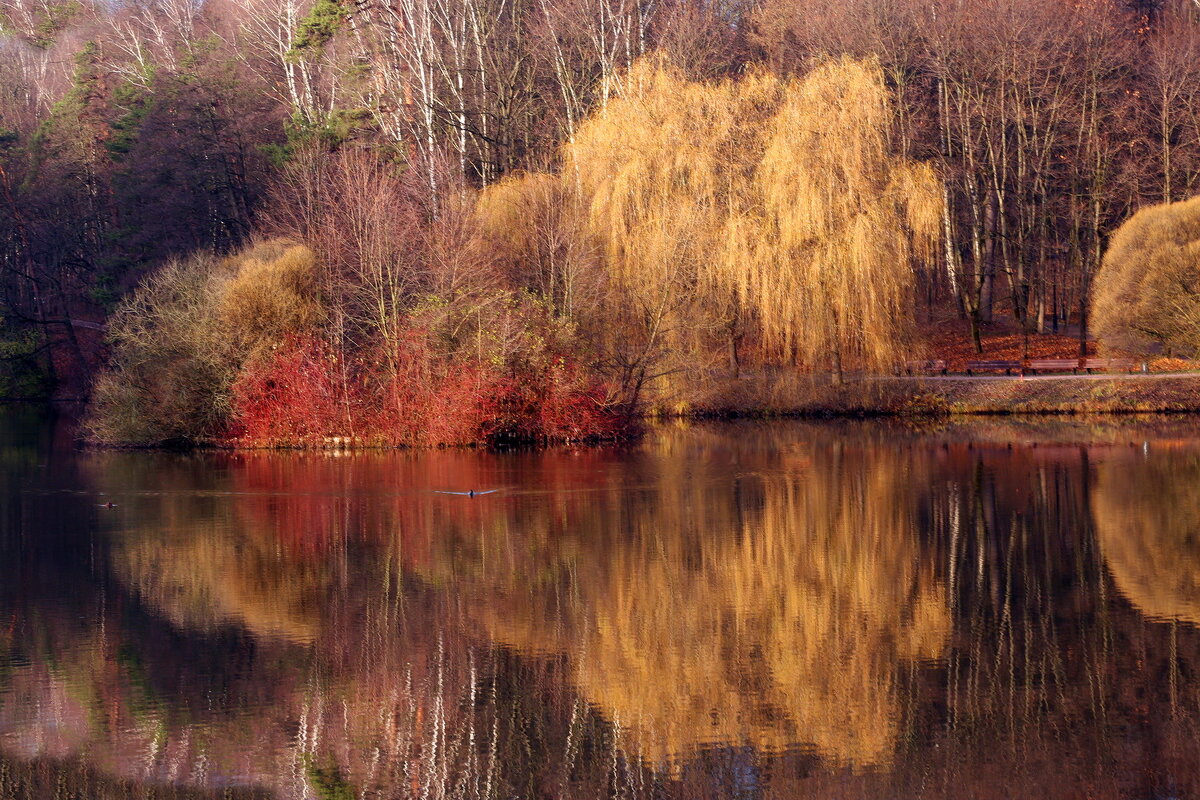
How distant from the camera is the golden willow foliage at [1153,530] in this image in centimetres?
1438

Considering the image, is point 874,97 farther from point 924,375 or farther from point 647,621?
point 647,621

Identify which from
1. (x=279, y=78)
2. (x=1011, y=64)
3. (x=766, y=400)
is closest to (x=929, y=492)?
(x=766, y=400)

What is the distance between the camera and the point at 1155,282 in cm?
3838

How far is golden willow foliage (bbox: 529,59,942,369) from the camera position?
1447 inches

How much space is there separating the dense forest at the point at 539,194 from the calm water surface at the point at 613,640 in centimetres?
1036

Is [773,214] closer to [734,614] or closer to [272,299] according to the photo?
[272,299]

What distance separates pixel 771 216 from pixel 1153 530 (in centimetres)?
2034

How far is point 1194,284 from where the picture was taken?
3797 centimetres

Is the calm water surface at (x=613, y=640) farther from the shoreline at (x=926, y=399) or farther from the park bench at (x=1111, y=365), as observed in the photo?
the park bench at (x=1111, y=365)

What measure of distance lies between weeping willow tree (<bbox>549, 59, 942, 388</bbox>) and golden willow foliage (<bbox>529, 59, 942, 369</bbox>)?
1.5 inches

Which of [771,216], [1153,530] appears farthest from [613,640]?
[771,216]

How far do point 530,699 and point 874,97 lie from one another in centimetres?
2900

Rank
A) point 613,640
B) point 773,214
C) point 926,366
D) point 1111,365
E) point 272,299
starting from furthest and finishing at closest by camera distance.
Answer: point 1111,365, point 926,366, point 773,214, point 272,299, point 613,640

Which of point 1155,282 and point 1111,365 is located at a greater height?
point 1155,282
